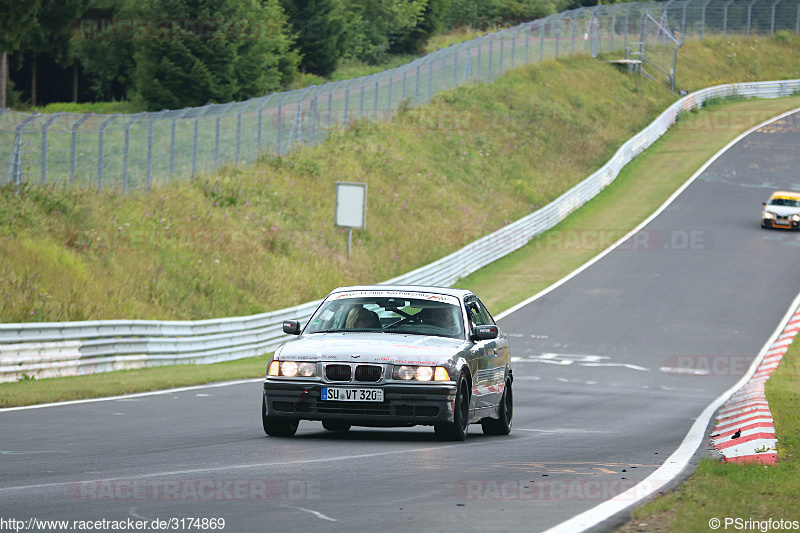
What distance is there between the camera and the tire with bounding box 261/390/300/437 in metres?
11.5

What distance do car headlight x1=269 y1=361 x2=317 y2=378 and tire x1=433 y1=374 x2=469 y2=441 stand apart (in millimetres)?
1328

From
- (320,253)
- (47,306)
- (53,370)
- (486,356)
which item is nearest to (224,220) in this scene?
(320,253)

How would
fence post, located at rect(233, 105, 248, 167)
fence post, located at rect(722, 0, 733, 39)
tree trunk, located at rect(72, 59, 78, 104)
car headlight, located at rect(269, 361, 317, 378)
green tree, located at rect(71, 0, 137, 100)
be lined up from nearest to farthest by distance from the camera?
1. car headlight, located at rect(269, 361, 317, 378)
2. fence post, located at rect(233, 105, 248, 167)
3. green tree, located at rect(71, 0, 137, 100)
4. tree trunk, located at rect(72, 59, 78, 104)
5. fence post, located at rect(722, 0, 733, 39)

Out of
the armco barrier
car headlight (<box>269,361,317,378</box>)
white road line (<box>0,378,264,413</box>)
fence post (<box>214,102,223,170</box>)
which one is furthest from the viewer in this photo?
fence post (<box>214,102,223,170</box>)

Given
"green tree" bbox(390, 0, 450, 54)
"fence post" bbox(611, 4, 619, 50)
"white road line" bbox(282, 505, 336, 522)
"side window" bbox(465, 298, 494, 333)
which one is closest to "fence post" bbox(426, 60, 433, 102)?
"fence post" bbox(611, 4, 619, 50)

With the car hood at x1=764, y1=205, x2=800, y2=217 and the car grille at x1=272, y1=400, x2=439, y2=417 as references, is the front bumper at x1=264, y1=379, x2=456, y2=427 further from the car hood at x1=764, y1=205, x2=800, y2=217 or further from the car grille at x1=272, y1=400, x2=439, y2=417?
the car hood at x1=764, y1=205, x2=800, y2=217

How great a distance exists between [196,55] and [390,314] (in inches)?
1791

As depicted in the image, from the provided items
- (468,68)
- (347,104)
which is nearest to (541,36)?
(468,68)

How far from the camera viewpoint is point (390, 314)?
490 inches

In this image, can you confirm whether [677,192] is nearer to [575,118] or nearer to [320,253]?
[575,118]

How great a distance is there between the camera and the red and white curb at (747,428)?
10.6m

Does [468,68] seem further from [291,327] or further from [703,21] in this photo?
[291,327]

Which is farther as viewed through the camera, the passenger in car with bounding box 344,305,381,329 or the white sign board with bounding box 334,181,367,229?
the white sign board with bounding box 334,181,367,229

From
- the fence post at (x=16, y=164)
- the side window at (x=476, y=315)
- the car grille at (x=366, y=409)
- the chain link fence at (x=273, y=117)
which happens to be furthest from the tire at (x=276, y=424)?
the fence post at (x=16, y=164)
